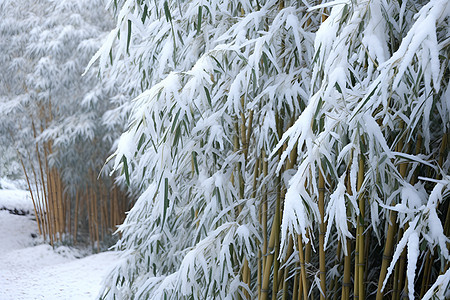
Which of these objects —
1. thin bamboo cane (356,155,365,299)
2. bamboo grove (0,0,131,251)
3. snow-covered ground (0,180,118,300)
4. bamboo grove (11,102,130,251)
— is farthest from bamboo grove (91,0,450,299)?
bamboo grove (11,102,130,251)

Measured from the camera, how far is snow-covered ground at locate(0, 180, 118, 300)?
5230 millimetres

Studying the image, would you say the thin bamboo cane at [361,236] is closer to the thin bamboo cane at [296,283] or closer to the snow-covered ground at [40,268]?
the thin bamboo cane at [296,283]

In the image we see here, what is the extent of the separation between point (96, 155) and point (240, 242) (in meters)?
5.21

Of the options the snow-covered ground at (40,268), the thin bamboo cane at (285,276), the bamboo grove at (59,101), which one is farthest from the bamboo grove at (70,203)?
the thin bamboo cane at (285,276)

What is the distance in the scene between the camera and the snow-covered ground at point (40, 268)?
17.2ft

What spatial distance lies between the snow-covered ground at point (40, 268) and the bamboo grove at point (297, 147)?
3050 mm

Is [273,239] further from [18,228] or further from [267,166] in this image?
[18,228]

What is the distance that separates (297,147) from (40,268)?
17.0 ft

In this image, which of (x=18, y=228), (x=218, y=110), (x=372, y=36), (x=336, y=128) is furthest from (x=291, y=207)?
(x=18, y=228)

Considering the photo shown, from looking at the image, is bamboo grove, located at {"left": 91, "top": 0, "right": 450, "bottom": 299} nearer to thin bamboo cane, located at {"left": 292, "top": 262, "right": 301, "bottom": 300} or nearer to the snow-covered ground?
thin bamboo cane, located at {"left": 292, "top": 262, "right": 301, "bottom": 300}

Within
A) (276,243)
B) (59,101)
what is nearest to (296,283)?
(276,243)

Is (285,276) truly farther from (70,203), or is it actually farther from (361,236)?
(70,203)

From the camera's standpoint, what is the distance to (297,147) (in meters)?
1.73

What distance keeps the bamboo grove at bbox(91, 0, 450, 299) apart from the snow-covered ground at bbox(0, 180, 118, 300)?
10.0ft
